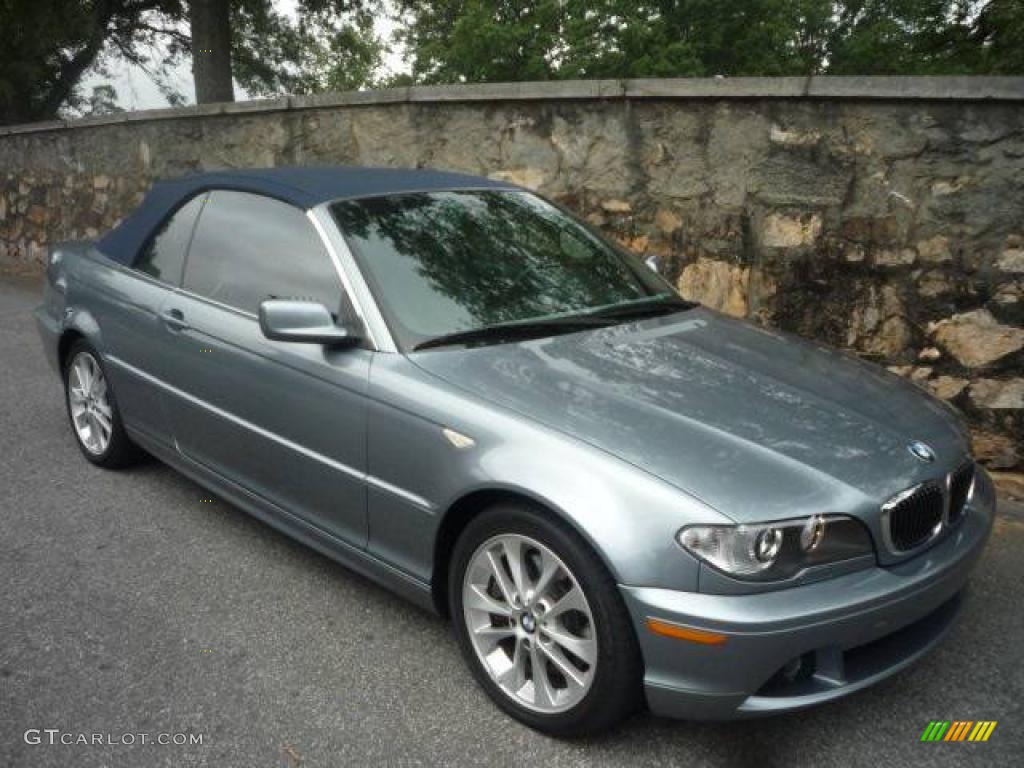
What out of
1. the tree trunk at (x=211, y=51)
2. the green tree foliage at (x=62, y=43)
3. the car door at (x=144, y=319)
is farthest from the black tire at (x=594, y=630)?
the green tree foliage at (x=62, y=43)

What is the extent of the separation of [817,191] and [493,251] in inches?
104

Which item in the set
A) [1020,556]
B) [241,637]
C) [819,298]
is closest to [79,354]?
[241,637]

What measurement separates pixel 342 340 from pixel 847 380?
166cm

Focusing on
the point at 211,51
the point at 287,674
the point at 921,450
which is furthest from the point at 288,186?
the point at 211,51

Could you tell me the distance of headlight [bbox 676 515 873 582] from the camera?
7.08ft

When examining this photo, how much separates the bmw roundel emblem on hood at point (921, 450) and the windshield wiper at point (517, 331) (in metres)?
1.08

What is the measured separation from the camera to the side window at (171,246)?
3.91 meters

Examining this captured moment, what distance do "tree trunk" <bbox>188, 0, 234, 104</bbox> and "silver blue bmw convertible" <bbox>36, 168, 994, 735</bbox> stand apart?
28.5 ft

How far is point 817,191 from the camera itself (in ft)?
17.0

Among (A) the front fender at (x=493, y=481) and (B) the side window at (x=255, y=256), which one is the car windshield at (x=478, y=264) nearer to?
(B) the side window at (x=255, y=256)

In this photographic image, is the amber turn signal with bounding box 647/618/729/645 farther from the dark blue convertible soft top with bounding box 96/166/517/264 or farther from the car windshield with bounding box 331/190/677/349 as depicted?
the dark blue convertible soft top with bounding box 96/166/517/264

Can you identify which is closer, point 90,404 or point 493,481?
point 493,481

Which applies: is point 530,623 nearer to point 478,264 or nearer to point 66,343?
point 478,264

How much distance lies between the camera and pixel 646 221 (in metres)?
5.91
